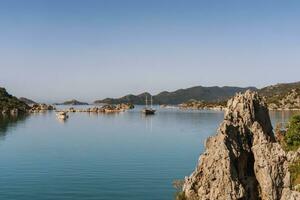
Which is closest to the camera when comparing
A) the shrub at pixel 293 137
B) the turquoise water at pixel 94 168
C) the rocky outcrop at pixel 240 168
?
the rocky outcrop at pixel 240 168

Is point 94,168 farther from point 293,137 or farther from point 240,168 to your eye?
point 240,168

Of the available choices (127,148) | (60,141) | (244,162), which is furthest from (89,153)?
(244,162)

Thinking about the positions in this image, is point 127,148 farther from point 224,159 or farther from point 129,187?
point 224,159

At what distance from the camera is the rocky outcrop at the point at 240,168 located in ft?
115

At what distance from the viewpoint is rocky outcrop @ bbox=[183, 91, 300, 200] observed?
3512cm

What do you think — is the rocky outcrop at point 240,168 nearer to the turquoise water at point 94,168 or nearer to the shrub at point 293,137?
the turquoise water at point 94,168

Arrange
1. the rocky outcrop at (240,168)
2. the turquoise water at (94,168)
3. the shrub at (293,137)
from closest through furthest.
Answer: the rocky outcrop at (240,168)
the turquoise water at (94,168)
the shrub at (293,137)

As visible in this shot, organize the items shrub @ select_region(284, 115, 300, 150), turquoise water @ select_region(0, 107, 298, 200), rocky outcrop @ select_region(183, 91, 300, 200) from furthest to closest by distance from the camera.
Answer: shrub @ select_region(284, 115, 300, 150) → turquoise water @ select_region(0, 107, 298, 200) → rocky outcrop @ select_region(183, 91, 300, 200)

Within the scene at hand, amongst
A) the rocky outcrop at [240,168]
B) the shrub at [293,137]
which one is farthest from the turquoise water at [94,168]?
the rocky outcrop at [240,168]

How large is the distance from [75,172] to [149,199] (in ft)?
77.3

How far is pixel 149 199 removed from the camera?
55.6m

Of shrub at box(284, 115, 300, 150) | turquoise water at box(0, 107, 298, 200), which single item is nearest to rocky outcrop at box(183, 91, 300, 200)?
turquoise water at box(0, 107, 298, 200)

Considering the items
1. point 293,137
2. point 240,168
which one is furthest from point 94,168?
point 240,168

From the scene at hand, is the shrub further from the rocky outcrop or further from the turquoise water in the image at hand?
the rocky outcrop
